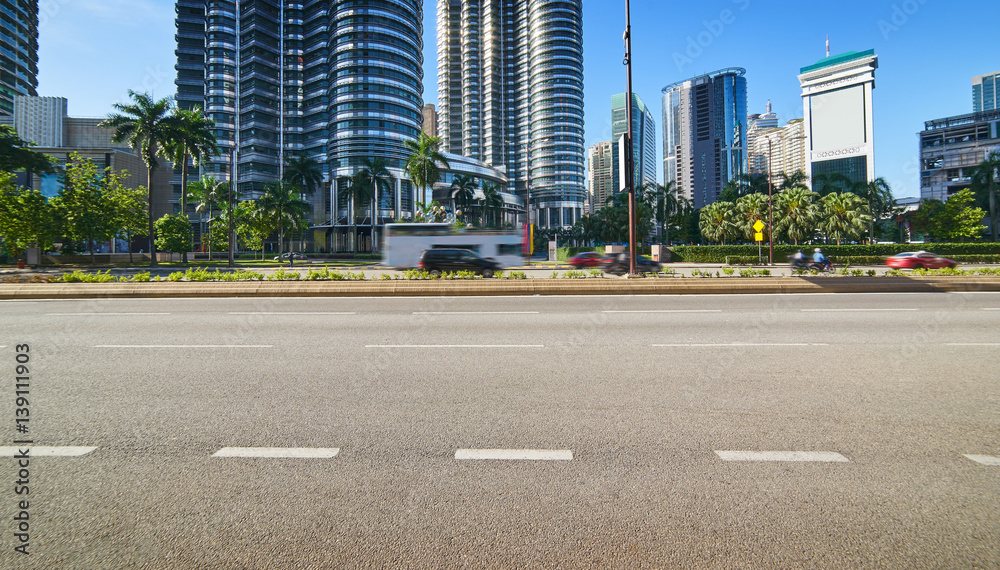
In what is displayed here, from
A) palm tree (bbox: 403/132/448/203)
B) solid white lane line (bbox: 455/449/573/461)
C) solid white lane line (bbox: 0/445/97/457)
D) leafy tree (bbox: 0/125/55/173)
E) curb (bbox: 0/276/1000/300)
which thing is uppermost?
palm tree (bbox: 403/132/448/203)

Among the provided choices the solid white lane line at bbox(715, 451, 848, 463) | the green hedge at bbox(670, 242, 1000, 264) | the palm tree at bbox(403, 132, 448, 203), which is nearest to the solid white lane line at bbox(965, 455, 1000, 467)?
the solid white lane line at bbox(715, 451, 848, 463)

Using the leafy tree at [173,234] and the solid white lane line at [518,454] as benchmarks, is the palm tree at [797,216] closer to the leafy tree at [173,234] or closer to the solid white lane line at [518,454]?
the solid white lane line at [518,454]

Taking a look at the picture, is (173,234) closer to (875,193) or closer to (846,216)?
(846,216)

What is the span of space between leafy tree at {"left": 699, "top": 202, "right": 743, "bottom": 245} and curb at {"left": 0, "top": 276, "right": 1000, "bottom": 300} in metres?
48.9

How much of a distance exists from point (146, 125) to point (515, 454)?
5660 centimetres

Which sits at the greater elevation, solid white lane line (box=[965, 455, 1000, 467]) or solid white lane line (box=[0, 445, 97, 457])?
solid white lane line (box=[0, 445, 97, 457])

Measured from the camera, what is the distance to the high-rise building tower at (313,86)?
87.4 m

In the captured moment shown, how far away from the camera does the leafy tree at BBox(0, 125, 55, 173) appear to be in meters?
34.6

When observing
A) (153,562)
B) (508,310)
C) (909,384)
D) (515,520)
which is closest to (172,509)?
(153,562)

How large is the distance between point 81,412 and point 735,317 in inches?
417

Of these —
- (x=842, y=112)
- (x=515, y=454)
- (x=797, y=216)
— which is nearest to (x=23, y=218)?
(x=515, y=454)

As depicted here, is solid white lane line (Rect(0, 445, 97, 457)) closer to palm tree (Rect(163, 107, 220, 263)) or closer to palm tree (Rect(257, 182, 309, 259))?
palm tree (Rect(163, 107, 220, 263))

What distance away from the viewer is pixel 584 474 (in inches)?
124

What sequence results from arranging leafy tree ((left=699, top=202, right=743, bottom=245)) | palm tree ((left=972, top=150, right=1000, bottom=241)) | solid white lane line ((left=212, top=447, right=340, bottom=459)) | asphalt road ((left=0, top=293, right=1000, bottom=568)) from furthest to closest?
palm tree ((left=972, top=150, right=1000, bottom=241)), leafy tree ((left=699, top=202, right=743, bottom=245)), solid white lane line ((left=212, top=447, right=340, bottom=459)), asphalt road ((left=0, top=293, right=1000, bottom=568))
